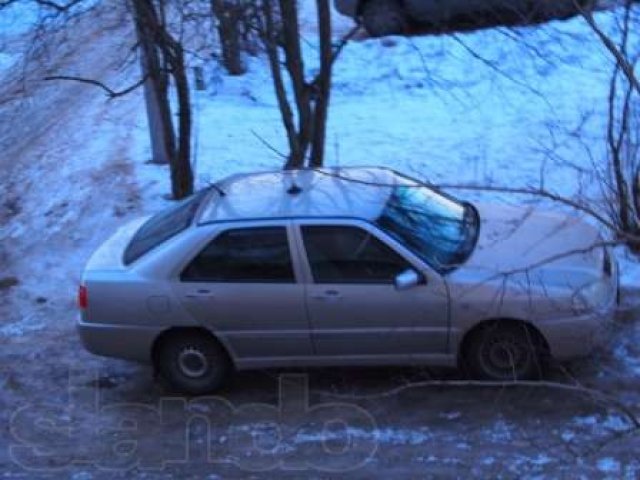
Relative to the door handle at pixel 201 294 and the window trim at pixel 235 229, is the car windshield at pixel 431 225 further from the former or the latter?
the door handle at pixel 201 294

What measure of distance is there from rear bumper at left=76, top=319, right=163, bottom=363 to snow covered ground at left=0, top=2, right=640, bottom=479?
1.22 feet

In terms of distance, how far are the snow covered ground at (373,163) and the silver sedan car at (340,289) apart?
0.33 metres

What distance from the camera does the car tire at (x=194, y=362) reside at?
747cm

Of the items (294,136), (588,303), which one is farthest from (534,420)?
(294,136)

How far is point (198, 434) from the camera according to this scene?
704 centimetres

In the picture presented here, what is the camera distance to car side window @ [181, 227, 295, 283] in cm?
727

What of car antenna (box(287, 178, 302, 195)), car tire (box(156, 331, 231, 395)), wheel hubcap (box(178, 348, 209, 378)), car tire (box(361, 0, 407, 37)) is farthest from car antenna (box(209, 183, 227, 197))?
car tire (box(361, 0, 407, 37))

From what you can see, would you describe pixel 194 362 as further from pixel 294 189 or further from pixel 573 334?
pixel 573 334

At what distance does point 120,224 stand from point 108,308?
152 inches

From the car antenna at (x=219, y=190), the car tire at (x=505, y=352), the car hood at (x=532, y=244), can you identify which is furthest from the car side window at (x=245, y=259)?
the car tire at (x=505, y=352)

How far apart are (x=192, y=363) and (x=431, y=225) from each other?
196cm

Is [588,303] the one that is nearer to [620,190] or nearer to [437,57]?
[620,190]

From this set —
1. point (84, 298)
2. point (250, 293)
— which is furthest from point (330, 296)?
point (84, 298)

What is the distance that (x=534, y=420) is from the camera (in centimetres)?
680
